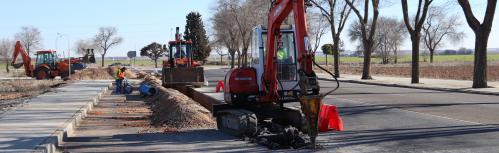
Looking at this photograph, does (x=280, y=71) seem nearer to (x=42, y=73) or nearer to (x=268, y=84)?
(x=268, y=84)

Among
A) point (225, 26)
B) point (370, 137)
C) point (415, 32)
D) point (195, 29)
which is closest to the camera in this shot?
point (370, 137)

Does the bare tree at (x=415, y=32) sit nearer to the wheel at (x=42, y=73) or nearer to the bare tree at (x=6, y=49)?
the wheel at (x=42, y=73)

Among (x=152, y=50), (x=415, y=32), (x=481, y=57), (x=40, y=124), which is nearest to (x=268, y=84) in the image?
Result: (x=40, y=124)

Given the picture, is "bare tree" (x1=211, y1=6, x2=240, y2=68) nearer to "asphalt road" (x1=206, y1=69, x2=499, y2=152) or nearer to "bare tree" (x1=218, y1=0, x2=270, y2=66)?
"bare tree" (x1=218, y1=0, x2=270, y2=66)

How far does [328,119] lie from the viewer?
1201 centimetres

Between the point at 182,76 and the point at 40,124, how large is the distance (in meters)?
16.6

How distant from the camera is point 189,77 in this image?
99.3ft

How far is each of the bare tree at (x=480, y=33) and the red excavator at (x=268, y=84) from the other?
18.7 meters

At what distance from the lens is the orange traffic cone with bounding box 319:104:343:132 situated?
12.0m

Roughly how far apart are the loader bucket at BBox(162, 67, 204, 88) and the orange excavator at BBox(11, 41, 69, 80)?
21213mm

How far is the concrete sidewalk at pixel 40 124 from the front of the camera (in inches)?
419

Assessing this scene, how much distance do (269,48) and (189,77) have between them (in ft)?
59.6

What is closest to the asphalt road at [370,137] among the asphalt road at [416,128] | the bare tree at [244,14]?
the asphalt road at [416,128]

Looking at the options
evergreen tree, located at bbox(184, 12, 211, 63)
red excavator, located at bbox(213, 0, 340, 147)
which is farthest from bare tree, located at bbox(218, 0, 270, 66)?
red excavator, located at bbox(213, 0, 340, 147)
